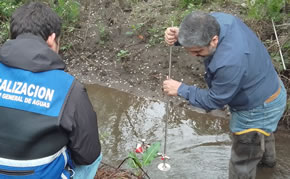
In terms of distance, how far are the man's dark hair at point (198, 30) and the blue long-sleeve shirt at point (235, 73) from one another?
146mm

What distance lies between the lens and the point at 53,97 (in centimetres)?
194

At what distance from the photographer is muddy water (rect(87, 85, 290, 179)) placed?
438 centimetres

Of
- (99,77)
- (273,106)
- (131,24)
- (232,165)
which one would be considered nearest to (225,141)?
(232,165)

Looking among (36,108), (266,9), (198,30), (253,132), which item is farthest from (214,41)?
(266,9)

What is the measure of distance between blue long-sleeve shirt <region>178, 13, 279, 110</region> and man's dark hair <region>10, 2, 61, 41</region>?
4.26 feet

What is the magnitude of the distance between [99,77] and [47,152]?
4.31 meters

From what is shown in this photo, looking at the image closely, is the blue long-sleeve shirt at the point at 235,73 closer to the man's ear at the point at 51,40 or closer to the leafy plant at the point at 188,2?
the man's ear at the point at 51,40

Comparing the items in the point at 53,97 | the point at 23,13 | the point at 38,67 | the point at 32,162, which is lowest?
the point at 32,162

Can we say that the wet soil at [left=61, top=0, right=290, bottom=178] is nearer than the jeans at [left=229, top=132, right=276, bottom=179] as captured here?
No

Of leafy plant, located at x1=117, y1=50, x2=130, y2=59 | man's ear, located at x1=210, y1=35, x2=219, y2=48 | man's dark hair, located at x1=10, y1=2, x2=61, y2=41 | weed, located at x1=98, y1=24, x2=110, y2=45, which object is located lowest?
leafy plant, located at x1=117, y1=50, x2=130, y2=59

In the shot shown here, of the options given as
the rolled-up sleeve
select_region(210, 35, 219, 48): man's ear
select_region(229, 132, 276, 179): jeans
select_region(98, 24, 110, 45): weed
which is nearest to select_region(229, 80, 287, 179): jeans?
select_region(229, 132, 276, 179): jeans

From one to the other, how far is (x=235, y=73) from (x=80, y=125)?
52.2 inches

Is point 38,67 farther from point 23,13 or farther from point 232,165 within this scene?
point 232,165

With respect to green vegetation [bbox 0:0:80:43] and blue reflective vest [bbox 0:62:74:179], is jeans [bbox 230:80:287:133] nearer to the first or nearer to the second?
blue reflective vest [bbox 0:62:74:179]
